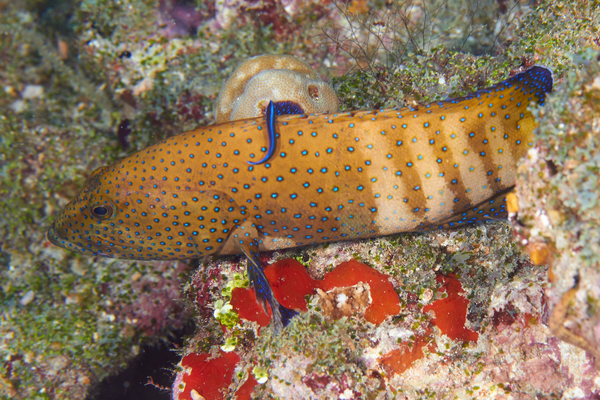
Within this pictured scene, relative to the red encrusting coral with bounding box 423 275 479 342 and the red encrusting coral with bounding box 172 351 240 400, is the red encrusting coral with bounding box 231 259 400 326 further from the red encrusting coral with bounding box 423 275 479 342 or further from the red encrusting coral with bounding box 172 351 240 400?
the red encrusting coral with bounding box 172 351 240 400

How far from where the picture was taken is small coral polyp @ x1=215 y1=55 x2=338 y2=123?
426 centimetres

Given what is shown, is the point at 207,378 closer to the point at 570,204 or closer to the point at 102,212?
the point at 102,212

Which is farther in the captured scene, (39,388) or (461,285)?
(39,388)

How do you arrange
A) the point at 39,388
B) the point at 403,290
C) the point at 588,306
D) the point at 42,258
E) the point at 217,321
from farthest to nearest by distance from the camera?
the point at 42,258, the point at 39,388, the point at 217,321, the point at 403,290, the point at 588,306

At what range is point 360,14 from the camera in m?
6.32

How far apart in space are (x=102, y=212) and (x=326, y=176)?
244cm

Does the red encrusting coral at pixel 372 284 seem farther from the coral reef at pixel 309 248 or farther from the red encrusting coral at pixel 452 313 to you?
the red encrusting coral at pixel 452 313

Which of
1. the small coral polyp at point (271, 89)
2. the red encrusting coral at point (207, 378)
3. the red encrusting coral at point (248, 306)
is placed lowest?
the red encrusting coral at point (207, 378)

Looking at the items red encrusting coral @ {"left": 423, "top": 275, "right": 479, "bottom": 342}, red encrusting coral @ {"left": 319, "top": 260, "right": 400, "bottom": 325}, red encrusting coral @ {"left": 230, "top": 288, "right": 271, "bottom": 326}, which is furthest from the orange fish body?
red encrusting coral @ {"left": 423, "top": 275, "right": 479, "bottom": 342}

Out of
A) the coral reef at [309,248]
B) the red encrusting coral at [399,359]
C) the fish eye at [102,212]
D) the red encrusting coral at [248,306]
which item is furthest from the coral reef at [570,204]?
the fish eye at [102,212]

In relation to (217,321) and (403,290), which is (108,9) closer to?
(217,321)

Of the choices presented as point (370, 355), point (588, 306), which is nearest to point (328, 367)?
point (370, 355)

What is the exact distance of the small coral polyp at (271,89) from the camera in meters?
4.26

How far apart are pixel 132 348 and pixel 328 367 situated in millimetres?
4275
